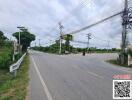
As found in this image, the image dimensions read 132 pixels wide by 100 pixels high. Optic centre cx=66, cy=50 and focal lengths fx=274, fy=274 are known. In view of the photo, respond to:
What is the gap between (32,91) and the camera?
12.9m

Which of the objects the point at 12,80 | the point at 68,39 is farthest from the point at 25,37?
the point at 12,80

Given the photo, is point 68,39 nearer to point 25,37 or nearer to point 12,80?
point 25,37

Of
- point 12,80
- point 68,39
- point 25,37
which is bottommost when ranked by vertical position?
point 12,80

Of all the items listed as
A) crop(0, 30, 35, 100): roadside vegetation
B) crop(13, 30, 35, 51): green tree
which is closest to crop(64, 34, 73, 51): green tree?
crop(13, 30, 35, 51): green tree

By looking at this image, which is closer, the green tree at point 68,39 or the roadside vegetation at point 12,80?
the roadside vegetation at point 12,80

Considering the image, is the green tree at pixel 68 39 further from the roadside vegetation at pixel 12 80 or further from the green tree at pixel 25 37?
the roadside vegetation at pixel 12 80

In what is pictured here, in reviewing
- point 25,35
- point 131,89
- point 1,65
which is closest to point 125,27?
point 1,65

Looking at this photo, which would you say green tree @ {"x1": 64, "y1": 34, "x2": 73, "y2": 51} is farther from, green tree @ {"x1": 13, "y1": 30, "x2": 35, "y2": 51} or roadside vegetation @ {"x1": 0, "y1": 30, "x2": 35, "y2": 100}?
roadside vegetation @ {"x1": 0, "y1": 30, "x2": 35, "y2": 100}

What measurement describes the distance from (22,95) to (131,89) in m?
4.67

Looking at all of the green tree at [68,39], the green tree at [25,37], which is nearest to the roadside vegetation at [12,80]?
the green tree at [25,37]

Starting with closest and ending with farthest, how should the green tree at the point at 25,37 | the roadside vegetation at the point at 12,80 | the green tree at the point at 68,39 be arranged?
the roadside vegetation at the point at 12,80 < the green tree at the point at 25,37 < the green tree at the point at 68,39

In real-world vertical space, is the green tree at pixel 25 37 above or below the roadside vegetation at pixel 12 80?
above

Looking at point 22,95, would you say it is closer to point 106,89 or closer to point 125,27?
point 106,89

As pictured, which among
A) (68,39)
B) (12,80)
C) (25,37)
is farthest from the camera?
(68,39)
